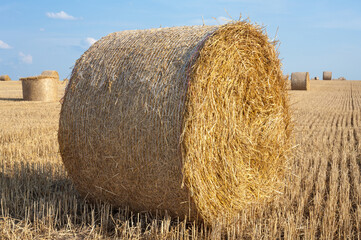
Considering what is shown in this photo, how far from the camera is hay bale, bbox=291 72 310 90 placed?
91.1 ft

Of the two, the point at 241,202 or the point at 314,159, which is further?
the point at 314,159

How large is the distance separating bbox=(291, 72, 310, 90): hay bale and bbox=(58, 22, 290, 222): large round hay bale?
24.4 metres

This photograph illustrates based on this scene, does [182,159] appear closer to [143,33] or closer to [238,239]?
[238,239]

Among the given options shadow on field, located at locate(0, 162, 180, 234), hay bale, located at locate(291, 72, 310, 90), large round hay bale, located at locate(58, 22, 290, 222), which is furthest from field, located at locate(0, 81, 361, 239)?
hay bale, located at locate(291, 72, 310, 90)

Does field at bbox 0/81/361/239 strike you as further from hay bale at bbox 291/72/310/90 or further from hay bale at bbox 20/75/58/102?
hay bale at bbox 291/72/310/90

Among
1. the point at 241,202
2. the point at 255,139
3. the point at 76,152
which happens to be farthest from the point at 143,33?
the point at 241,202

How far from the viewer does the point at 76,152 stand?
4.17 metres

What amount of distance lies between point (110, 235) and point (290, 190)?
2.41 meters

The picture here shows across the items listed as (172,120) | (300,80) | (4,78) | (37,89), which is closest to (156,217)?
(172,120)

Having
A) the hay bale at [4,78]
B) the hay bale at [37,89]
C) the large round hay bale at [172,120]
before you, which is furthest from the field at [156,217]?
the hay bale at [4,78]

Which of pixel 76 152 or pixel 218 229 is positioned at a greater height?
pixel 76 152

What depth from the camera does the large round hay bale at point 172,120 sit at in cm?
347

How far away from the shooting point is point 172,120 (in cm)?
340

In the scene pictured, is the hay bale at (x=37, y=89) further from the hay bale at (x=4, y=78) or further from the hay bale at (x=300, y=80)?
the hay bale at (x=4, y=78)
